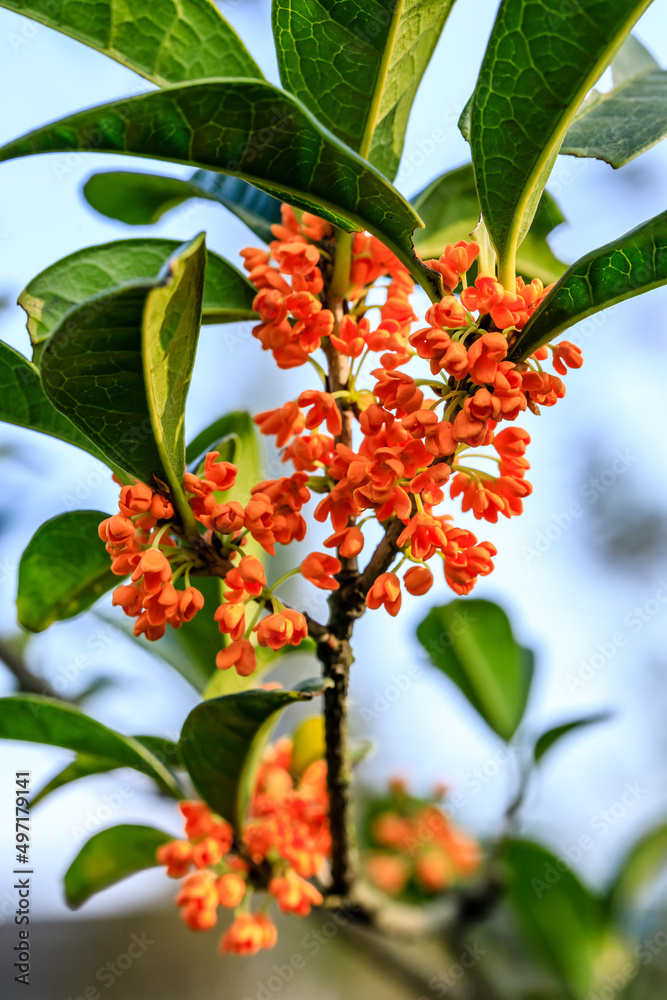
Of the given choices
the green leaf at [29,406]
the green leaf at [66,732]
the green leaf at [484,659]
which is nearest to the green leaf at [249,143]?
the green leaf at [29,406]

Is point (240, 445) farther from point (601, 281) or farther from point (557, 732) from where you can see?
point (557, 732)

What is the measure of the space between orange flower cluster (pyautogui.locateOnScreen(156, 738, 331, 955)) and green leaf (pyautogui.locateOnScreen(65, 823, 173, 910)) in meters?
0.17

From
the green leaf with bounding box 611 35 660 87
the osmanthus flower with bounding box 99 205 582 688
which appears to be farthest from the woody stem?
the green leaf with bounding box 611 35 660 87

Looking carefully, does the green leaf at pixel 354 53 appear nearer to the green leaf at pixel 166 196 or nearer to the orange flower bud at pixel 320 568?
the green leaf at pixel 166 196

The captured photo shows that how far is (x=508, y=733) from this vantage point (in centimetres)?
211

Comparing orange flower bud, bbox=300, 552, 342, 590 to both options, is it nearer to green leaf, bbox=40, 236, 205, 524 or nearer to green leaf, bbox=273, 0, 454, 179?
green leaf, bbox=40, 236, 205, 524

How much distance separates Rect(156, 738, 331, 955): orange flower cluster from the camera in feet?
4.10

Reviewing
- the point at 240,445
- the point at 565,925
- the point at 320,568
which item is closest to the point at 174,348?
the point at 320,568

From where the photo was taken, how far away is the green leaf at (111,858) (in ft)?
4.88

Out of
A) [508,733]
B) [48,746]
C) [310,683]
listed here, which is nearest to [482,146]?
[310,683]

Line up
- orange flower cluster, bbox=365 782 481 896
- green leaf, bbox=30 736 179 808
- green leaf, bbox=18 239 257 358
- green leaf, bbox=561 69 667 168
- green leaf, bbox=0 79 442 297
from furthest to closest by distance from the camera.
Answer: orange flower cluster, bbox=365 782 481 896
green leaf, bbox=30 736 179 808
green leaf, bbox=18 239 257 358
green leaf, bbox=561 69 667 168
green leaf, bbox=0 79 442 297

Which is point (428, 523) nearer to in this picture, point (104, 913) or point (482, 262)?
point (482, 262)

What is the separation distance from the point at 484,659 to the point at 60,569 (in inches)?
50.7

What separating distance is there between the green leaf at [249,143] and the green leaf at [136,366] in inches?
3.6
